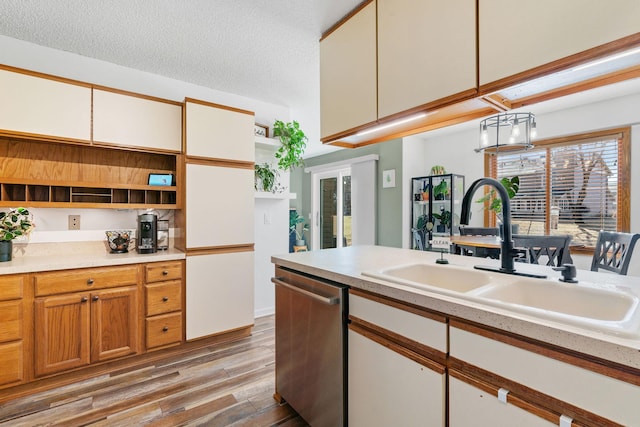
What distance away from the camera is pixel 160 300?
258cm

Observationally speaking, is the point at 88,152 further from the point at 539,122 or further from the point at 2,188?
the point at 539,122

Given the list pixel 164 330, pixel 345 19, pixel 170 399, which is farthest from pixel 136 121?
pixel 170 399

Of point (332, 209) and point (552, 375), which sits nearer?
point (552, 375)

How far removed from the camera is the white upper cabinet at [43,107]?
2.16m

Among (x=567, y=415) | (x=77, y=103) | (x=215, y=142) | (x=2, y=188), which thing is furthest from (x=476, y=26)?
(x=2, y=188)

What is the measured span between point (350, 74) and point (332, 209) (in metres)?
4.63

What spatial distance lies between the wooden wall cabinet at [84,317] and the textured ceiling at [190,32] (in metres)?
1.83

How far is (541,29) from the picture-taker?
1180mm

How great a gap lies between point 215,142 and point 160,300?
58.8 inches

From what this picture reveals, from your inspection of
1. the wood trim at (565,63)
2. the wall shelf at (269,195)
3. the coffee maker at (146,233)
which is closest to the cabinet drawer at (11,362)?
the coffee maker at (146,233)

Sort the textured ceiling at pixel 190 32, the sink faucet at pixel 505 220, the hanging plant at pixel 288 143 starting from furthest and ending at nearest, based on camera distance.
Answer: the hanging plant at pixel 288 143, the textured ceiling at pixel 190 32, the sink faucet at pixel 505 220

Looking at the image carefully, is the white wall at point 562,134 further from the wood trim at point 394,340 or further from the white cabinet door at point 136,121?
the wood trim at point 394,340

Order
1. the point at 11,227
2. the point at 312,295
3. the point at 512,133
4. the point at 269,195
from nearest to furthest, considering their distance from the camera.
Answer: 1. the point at 312,295
2. the point at 11,227
3. the point at 512,133
4. the point at 269,195

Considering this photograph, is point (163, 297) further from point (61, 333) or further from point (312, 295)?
point (312, 295)
